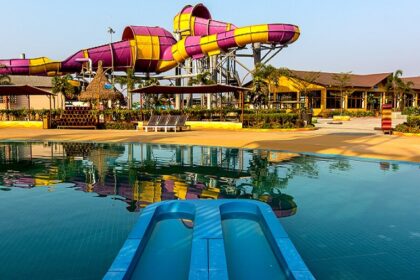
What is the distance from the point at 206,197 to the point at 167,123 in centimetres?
1646

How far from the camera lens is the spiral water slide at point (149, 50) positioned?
4184 cm

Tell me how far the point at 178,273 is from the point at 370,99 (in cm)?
5490

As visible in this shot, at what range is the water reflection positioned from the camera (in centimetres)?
749

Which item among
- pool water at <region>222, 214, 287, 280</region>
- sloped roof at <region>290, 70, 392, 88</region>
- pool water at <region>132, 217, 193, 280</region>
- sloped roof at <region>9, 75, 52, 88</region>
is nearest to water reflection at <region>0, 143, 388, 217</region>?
pool water at <region>222, 214, 287, 280</region>

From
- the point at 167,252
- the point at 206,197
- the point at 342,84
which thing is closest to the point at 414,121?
the point at 206,197

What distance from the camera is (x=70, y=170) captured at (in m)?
10.2

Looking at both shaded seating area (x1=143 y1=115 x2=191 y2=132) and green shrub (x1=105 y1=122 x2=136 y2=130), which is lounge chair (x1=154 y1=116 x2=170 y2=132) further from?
green shrub (x1=105 y1=122 x2=136 y2=130)

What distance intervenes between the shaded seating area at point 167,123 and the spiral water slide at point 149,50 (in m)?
17.9

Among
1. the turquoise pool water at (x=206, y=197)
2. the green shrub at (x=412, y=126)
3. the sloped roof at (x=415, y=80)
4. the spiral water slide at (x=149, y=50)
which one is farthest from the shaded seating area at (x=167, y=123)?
the sloped roof at (x=415, y=80)

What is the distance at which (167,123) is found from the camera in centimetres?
2330

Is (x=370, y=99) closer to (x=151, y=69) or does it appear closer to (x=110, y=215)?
(x=151, y=69)

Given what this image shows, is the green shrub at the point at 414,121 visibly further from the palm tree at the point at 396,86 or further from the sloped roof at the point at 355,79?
the palm tree at the point at 396,86

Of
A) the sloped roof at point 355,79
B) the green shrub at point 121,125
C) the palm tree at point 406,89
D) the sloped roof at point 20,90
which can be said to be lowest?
the green shrub at point 121,125

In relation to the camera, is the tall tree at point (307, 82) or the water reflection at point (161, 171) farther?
the tall tree at point (307, 82)
